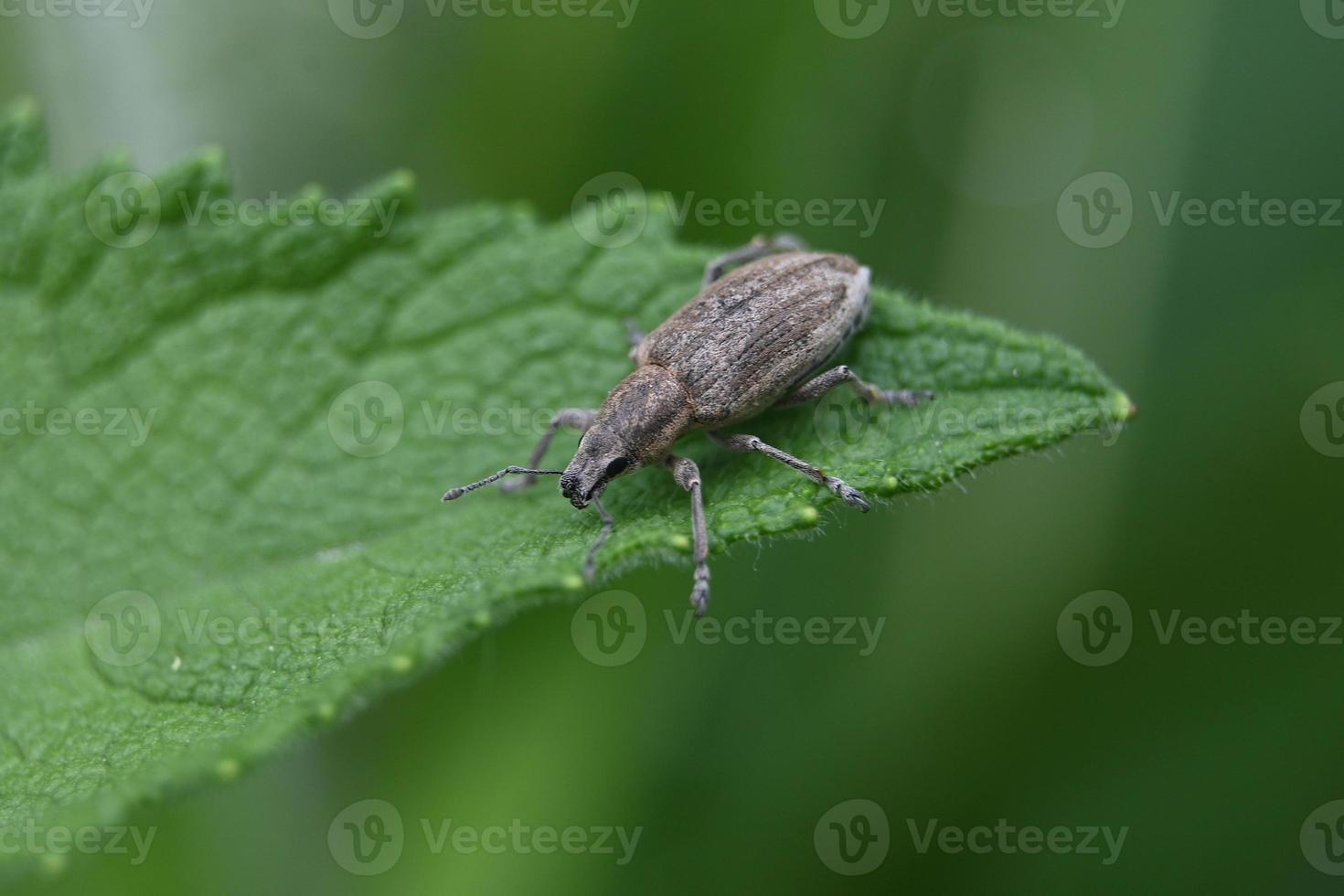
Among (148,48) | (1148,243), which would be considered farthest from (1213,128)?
(148,48)

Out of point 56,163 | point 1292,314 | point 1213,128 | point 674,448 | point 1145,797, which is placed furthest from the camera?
point 56,163

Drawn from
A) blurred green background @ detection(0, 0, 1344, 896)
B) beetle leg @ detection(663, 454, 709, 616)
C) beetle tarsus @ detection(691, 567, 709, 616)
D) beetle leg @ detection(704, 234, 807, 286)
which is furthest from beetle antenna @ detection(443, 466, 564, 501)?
beetle leg @ detection(704, 234, 807, 286)

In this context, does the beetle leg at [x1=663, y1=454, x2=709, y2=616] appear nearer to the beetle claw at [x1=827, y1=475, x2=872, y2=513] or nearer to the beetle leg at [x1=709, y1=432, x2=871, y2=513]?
the beetle leg at [x1=709, y1=432, x2=871, y2=513]

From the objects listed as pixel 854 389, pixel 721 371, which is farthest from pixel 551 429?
pixel 854 389

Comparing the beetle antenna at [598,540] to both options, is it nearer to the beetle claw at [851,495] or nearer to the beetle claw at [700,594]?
the beetle claw at [700,594]

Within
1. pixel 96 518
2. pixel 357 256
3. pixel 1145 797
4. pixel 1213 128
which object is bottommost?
pixel 1145 797

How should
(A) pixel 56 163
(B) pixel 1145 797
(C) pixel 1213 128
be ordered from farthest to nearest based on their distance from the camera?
(A) pixel 56 163 → (C) pixel 1213 128 → (B) pixel 1145 797

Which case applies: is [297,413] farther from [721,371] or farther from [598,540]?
[721,371]

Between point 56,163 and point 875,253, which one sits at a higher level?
point 875,253

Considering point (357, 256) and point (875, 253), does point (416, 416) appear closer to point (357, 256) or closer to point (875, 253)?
point (357, 256)
